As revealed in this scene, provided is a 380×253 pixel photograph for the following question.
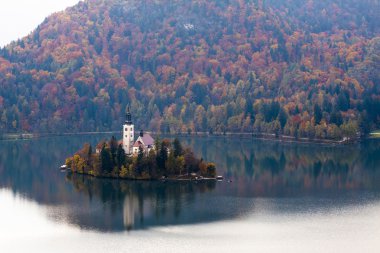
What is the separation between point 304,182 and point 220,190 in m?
14.2

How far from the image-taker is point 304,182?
106m

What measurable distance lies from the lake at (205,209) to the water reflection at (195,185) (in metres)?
0.14

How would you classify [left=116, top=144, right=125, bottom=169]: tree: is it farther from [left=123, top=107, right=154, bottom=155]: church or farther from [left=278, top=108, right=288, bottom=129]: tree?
[left=278, top=108, right=288, bottom=129]: tree

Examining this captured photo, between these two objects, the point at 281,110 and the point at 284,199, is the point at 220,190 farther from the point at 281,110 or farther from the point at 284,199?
the point at 281,110

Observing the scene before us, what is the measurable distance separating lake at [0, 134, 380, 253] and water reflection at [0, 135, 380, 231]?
0.14 m

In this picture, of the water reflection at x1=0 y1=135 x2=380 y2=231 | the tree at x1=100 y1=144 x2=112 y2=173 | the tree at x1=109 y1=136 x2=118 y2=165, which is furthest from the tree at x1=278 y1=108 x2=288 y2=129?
the tree at x1=100 y1=144 x2=112 y2=173

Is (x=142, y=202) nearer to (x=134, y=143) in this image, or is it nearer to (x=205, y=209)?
(x=205, y=209)

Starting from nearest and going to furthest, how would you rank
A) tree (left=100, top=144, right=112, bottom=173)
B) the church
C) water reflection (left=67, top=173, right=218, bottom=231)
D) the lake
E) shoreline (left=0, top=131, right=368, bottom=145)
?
the lake, water reflection (left=67, top=173, right=218, bottom=231), tree (left=100, top=144, right=112, bottom=173), the church, shoreline (left=0, top=131, right=368, bottom=145)

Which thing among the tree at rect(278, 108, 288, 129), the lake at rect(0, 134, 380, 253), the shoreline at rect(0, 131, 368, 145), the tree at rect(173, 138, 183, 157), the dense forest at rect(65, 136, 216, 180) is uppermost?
the tree at rect(278, 108, 288, 129)

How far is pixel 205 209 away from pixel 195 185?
15.3m

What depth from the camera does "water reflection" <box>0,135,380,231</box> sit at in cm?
8325

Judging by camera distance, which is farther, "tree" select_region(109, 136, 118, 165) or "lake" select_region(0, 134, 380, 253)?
"tree" select_region(109, 136, 118, 165)

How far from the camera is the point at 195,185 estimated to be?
100 m

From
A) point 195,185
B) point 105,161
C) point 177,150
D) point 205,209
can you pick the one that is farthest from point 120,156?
point 205,209
